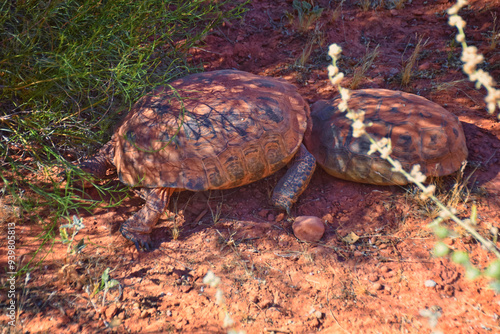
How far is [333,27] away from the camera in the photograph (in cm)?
570

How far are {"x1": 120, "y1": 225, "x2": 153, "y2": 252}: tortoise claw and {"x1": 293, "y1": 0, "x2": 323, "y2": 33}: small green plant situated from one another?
4.51 metres

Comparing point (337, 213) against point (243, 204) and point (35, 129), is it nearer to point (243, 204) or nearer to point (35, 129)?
point (243, 204)

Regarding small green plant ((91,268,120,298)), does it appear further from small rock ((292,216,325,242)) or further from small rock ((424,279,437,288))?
small rock ((424,279,437,288))

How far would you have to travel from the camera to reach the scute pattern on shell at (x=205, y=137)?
3.02 m

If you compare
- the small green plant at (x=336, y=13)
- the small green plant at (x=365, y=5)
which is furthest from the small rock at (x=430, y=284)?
the small green plant at (x=365, y=5)

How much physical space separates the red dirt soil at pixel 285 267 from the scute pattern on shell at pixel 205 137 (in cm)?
39

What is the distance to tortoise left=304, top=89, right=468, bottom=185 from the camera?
3172 mm

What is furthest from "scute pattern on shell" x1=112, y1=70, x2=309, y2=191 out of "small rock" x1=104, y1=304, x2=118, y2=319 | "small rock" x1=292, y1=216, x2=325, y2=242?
"small rock" x1=104, y1=304, x2=118, y2=319

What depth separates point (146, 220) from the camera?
2.96 meters

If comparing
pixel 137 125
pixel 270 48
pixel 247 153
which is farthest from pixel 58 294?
pixel 270 48

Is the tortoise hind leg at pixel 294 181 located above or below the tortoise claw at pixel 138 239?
above

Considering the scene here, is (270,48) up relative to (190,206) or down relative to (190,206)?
up

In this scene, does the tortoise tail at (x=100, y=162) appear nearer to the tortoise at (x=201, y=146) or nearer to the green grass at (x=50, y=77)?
the tortoise at (x=201, y=146)

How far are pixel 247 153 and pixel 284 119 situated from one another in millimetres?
562
